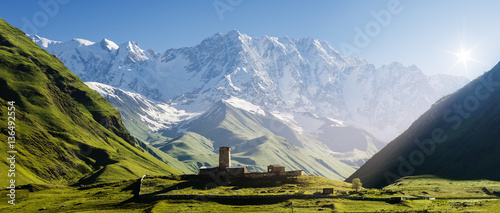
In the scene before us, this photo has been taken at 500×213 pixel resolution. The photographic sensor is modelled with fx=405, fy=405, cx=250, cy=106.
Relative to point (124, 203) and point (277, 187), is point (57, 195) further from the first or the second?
point (277, 187)

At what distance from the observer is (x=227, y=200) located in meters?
118

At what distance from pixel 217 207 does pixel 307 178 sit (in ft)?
151

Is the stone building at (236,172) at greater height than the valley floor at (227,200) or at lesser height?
greater

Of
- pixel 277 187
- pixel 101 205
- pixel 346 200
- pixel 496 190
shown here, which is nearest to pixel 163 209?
pixel 101 205

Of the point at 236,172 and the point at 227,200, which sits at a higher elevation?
the point at 236,172

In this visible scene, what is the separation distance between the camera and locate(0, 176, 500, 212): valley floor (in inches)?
4090

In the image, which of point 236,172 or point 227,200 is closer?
point 227,200

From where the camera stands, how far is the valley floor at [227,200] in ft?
341

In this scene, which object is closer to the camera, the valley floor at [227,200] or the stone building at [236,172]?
the valley floor at [227,200]

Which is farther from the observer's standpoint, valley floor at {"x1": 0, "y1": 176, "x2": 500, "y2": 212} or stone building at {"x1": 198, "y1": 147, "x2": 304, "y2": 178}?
stone building at {"x1": 198, "y1": 147, "x2": 304, "y2": 178}

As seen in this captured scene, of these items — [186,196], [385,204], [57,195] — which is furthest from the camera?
[57,195]

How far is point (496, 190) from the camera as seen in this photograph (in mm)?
149000

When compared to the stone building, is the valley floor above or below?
below

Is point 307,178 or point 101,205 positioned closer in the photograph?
point 101,205
